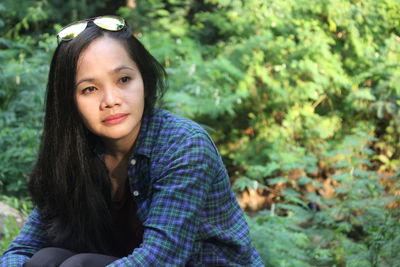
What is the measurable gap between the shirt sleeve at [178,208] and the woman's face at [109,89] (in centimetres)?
22

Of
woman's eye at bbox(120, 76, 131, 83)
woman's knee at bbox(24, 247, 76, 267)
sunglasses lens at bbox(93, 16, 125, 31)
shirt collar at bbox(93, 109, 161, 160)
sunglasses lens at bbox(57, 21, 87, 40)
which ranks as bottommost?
woman's knee at bbox(24, 247, 76, 267)

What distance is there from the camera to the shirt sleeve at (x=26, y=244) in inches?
76.5

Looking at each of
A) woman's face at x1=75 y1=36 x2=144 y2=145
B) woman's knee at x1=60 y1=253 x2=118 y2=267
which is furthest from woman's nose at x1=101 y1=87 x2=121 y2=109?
woman's knee at x1=60 y1=253 x2=118 y2=267

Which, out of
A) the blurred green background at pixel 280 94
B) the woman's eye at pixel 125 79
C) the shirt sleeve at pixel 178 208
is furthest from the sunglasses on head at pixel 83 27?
the blurred green background at pixel 280 94

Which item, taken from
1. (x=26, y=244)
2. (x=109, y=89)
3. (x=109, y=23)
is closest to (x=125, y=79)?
(x=109, y=89)

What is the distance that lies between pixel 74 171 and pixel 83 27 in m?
0.54

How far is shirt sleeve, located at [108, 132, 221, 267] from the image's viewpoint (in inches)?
63.6

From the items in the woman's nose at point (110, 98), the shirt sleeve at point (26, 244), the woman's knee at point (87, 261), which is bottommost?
the shirt sleeve at point (26, 244)

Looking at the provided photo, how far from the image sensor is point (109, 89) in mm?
1711

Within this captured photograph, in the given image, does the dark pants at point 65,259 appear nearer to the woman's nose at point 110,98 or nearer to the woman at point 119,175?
the woman at point 119,175

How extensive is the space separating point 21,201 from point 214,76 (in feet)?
7.67

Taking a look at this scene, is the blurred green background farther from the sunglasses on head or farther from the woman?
the sunglasses on head

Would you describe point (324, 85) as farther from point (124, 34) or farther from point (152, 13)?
point (124, 34)

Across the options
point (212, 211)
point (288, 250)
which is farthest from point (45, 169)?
point (288, 250)
